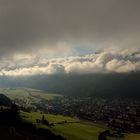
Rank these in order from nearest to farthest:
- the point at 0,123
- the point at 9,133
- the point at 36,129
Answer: the point at 9,133, the point at 0,123, the point at 36,129

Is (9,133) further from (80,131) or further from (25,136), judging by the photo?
(80,131)

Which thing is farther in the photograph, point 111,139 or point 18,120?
point 111,139

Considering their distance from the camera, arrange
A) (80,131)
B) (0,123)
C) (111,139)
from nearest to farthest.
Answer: (0,123)
(111,139)
(80,131)

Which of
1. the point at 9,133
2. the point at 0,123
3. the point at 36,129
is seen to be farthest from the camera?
the point at 36,129

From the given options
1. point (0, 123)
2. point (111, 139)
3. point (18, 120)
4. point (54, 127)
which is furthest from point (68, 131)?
point (0, 123)

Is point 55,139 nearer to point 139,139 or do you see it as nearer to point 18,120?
point 18,120

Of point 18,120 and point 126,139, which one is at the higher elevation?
point 18,120

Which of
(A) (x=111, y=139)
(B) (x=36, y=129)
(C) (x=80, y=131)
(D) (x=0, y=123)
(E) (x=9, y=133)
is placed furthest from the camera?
(C) (x=80, y=131)

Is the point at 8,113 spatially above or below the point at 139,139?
above

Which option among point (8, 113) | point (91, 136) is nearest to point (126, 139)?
point (91, 136)
